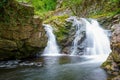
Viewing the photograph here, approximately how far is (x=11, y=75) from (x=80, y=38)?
10289 millimetres

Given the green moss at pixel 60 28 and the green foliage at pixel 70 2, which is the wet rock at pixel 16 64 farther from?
the green foliage at pixel 70 2

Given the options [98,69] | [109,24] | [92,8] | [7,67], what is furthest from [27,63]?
[92,8]

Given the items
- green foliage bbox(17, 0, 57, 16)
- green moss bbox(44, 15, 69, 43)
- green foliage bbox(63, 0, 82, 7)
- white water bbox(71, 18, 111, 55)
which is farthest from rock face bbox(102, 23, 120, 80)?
green foliage bbox(17, 0, 57, 16)

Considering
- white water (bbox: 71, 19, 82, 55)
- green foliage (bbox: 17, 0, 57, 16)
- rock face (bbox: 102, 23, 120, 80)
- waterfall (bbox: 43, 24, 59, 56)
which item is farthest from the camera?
green foliage (bbox: 17, 0, 57, 16)

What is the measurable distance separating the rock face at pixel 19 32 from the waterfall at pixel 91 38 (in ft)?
14.0

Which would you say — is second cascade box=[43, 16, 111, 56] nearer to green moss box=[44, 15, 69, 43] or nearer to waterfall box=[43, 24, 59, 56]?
waterfall box=[43, 24, 59, 56]

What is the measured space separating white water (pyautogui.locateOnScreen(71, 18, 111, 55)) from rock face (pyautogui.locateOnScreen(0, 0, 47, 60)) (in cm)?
436

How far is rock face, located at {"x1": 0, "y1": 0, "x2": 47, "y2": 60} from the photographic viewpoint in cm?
1711

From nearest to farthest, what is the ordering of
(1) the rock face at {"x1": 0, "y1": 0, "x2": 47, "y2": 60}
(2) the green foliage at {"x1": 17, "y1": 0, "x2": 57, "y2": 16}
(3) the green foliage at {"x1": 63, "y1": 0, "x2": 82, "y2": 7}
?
(1) the rock face at {"x1": 0, "y1": 0, "x2": 47, "y2": 60}
(3) the green foliage at {"x1": 63, "y1": 0, "x2": 82, "y2": 7}
(2) the green foliage at {"x1": 17, "y1": 0, "x2": 57, "y2": 16}

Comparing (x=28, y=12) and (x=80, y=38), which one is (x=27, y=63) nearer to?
(x=28, y=12)

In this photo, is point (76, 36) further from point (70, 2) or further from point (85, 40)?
point (70, 2)

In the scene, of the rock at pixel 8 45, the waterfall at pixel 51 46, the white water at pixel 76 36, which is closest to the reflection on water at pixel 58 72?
the rock at pixel 8 45

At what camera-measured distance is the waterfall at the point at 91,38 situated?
2180 centimetres

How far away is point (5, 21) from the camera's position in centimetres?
1702
